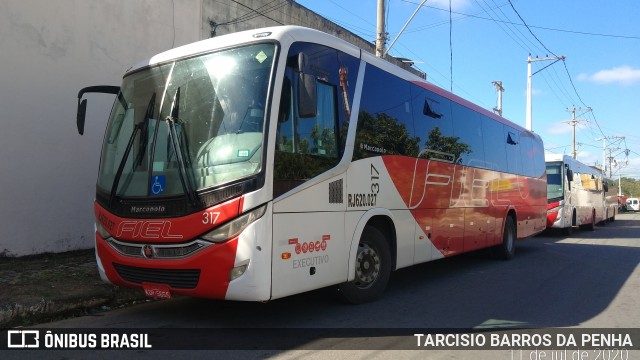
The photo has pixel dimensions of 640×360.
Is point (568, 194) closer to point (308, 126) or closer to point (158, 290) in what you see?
point (308, 126)

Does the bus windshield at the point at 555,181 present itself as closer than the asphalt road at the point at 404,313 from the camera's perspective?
No

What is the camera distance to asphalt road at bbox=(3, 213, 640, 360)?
4.70 m

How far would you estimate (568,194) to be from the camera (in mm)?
18641

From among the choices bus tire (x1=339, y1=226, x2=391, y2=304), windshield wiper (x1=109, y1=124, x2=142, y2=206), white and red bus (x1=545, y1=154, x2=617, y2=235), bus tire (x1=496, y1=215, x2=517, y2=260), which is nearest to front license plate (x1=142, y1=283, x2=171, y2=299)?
windshield wiper (x1=109, y1=124, x2=142, y2=206)

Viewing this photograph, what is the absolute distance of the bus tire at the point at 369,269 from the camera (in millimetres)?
6160

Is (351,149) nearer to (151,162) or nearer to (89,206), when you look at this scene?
(151,162)

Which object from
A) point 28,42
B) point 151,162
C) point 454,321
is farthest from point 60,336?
point 28,42

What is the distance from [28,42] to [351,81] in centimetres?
599

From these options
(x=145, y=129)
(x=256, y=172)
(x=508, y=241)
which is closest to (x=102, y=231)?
(x=145, y=129)

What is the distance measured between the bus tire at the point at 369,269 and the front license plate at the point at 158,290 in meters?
2.14

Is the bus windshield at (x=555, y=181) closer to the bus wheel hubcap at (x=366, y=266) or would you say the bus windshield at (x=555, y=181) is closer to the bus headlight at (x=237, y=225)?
the bus wheel hubcap at (x=366, y=266)

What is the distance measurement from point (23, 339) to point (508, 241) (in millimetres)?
9963

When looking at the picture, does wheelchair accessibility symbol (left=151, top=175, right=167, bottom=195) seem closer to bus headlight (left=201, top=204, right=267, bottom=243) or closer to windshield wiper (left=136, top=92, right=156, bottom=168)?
windshield wiper (left=136, top=92, right=156, bottom=168)

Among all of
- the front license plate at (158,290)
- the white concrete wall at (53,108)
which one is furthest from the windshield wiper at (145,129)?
the white concrete wall at (53,108)
